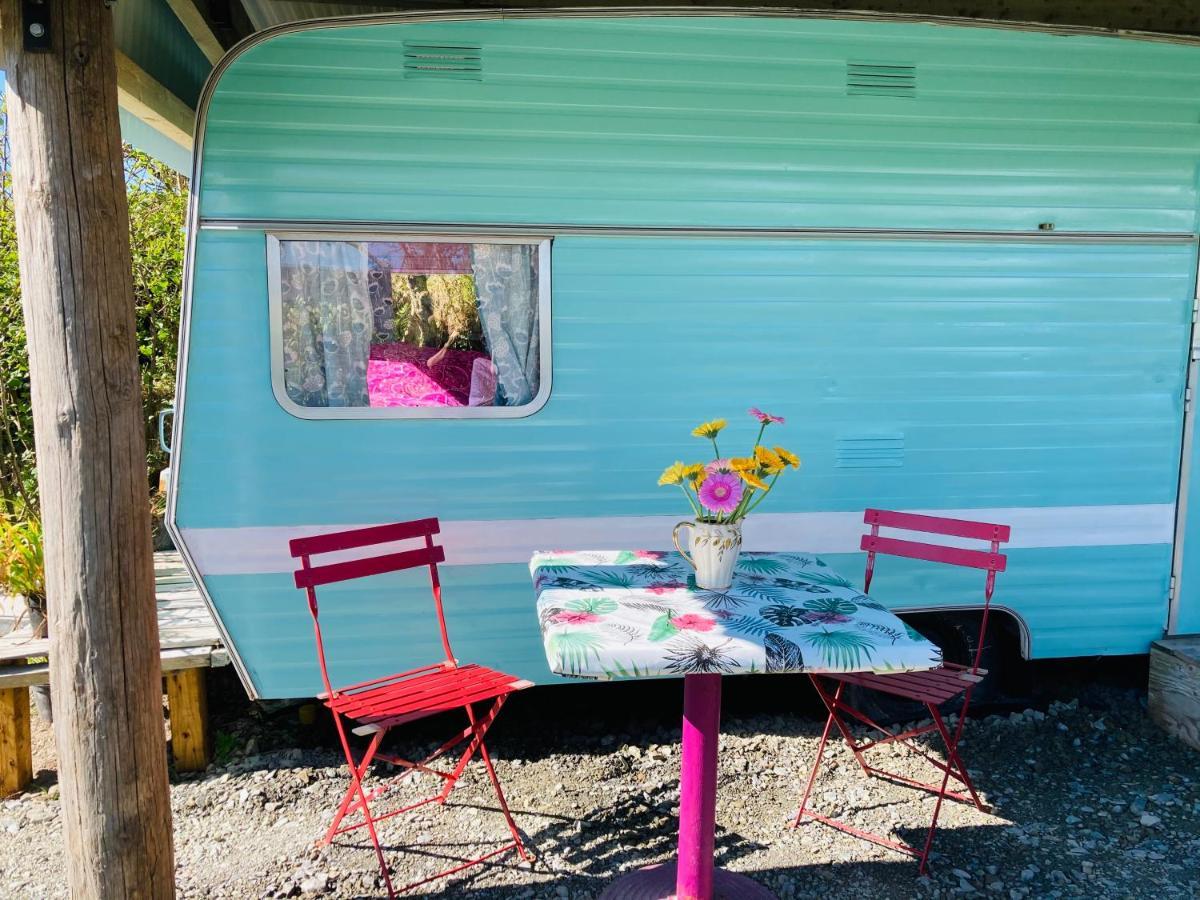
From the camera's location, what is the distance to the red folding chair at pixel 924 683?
121 inches

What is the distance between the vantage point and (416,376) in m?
3.47

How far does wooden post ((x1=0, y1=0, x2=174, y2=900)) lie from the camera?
7.61 ft

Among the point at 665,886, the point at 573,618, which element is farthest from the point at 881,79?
the point at 665,886

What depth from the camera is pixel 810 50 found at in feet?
11.5

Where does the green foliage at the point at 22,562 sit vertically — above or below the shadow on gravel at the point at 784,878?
above

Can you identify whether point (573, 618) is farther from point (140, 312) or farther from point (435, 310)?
→ point (140, 312)

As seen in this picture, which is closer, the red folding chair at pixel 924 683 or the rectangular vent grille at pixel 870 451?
the red folding chair at pixel 924 683

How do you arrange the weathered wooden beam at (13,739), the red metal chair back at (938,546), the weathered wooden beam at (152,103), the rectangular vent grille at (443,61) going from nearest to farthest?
the red metal chair back at (938,546), the rectangular vent grille at (443,61), the weathered wooden beam at (13,739), the weathered wooden beam at (152,103)

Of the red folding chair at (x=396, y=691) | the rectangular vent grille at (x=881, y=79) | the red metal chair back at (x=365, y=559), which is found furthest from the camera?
the rectangular vent grille at (x=881, y=79)

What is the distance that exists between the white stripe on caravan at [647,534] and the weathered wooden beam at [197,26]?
212 centimetres

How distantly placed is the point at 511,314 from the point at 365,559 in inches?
41.4

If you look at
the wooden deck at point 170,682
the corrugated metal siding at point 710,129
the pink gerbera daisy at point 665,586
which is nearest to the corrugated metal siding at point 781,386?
the corrugated metal siding at point 710,129

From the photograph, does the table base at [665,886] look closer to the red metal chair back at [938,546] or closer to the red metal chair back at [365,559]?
the red metal chair back at [365,559]

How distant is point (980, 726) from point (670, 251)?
2400 mm
